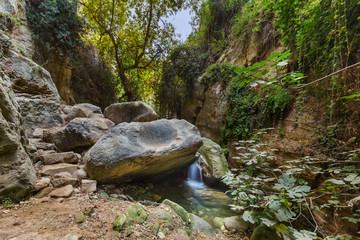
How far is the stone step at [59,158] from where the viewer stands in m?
2.49

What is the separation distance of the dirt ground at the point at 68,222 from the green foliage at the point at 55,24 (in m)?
6.47

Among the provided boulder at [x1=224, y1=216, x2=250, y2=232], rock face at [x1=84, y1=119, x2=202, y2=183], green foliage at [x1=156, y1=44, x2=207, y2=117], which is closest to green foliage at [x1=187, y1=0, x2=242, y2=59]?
green foliage at [x1=156, y1=44, x2=207, y2=117]

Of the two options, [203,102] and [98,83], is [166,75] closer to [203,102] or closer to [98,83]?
Answer: [203,102]

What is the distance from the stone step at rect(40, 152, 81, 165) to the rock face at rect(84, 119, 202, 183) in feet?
0.94

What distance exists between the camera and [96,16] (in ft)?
19.6

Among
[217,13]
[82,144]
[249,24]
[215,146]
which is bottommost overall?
[215,146]

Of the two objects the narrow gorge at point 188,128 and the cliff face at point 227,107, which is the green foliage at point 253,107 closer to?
the narrow gorge at point 188,128

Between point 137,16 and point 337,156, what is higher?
point 137,16

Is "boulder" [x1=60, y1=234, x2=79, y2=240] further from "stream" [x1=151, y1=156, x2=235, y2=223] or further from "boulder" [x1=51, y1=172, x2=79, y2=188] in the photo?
"stream" [x1=151, y1=156, x2=235, y2=223]

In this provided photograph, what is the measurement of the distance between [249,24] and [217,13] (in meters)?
2.60

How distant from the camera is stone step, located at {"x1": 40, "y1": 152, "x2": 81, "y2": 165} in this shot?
2.49 m

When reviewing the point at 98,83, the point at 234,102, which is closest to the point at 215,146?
the point at 234,102

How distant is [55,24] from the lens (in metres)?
5.76

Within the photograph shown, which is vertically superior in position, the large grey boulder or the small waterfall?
the large grey boulder
